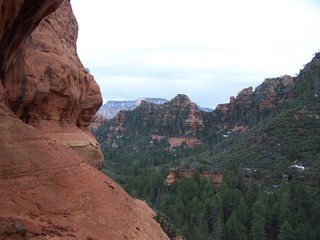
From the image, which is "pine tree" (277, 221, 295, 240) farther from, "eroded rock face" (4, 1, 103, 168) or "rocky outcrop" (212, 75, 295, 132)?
"rocky outcrop" (212, 75, 295, 132)

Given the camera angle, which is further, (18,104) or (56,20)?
(56,20)

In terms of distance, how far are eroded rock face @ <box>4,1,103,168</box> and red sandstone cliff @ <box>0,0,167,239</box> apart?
4 centimetres

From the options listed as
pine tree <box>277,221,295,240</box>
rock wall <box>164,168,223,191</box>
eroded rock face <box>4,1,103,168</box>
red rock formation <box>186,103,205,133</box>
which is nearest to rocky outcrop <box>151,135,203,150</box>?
red rock formation <box>186,103,205,133</box>

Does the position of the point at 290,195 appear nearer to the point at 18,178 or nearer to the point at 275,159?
the point at 275,159

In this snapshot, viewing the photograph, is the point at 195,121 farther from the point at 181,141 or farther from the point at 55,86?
the point at 55,86

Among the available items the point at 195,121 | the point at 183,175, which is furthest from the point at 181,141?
the point at 183,175

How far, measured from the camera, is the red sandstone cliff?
10812 mm

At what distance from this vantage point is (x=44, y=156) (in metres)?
12.6

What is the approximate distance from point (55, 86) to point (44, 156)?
5.92 m

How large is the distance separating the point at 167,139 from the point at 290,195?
3353 inches

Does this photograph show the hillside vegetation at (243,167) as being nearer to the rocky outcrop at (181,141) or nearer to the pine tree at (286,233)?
the pine tree at (286,233)

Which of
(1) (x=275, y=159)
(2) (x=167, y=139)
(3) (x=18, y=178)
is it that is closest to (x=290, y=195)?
(1) (x=275, y=159)

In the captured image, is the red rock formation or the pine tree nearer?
the pine tree

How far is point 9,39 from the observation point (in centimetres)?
1325
